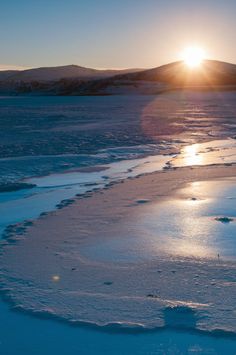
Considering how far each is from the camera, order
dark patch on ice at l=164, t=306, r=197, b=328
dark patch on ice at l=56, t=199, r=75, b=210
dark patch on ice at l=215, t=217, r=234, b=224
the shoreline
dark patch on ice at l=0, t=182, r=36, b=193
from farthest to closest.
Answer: dark patch on ice at l=0, t=182, r=36, b=193, dark patch on ice at l=56, t=199, r=75, b=210, dark patch on ice at l=215, t=217, r=234, b=224, the shoreline, dark patch on ice at l=164, t=306, r=197, b=328

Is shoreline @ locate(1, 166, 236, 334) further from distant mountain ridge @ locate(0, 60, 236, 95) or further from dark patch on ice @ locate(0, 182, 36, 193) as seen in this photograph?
distant mountain ridge @ locate(0, 60, 236, 95)

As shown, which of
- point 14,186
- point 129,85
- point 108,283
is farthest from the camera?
point 129,85

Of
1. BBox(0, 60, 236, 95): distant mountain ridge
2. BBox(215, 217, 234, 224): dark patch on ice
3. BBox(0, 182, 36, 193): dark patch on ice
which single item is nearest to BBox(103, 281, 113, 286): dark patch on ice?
BBox(215, 217, 234, 224): dark patch on ice

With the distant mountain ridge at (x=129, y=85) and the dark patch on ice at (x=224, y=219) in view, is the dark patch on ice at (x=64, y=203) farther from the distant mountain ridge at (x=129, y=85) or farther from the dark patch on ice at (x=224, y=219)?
the distant mountain ridge at (x=129, y=85)

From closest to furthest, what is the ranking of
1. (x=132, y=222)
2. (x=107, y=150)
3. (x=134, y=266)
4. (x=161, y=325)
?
(x=161, y=325) < (x=134, y=266) < (x=132, y=222) < (x=107, y=150)

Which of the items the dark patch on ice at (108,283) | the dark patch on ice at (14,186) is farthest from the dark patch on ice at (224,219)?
the dark patch on ice at (14,186)

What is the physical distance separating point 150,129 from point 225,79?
5165cm

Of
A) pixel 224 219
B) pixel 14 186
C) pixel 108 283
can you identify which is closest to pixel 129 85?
pixel 14 186

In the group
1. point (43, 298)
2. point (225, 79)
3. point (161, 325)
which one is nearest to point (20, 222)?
point (43, 298)

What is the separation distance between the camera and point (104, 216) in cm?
663

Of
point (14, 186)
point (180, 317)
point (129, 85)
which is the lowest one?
point (180, 317)

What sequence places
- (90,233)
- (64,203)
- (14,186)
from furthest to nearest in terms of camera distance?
1. (14,186)
2. (64,203)
3. (90,233)

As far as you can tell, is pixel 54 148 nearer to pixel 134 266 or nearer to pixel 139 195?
pixel 139 195

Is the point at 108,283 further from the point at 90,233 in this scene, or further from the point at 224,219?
the point at 224,219
